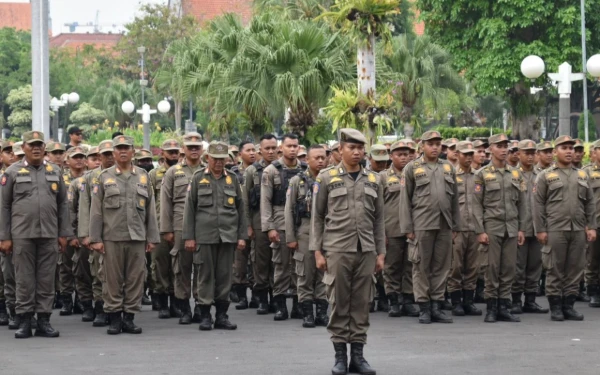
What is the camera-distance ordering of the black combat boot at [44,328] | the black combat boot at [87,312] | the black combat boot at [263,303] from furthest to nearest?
the black combat boot at [263,303]
the black combat boot at [87,312]
the black combat boot at [44,328]

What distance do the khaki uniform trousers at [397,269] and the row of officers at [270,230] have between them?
0.05 feet

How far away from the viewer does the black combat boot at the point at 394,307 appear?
14.6 metres

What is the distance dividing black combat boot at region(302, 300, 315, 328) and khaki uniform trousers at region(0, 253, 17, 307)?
10.9 ft

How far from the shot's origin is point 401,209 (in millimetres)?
13969

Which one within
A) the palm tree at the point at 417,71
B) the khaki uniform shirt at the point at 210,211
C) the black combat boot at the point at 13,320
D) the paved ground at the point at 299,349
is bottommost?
the paved ground at the point at 299,349

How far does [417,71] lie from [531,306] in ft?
110

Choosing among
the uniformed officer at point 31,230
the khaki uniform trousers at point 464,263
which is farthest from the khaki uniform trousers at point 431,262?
the uniformed officer at point 31,230

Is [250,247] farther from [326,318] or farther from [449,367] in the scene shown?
[449,367]

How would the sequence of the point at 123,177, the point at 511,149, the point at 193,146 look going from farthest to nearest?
1. the point at 511,149
2. the point at 193,146
3. the point at 123,177

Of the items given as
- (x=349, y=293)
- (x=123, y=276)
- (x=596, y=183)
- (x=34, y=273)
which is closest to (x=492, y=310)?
(x=596, y=183)

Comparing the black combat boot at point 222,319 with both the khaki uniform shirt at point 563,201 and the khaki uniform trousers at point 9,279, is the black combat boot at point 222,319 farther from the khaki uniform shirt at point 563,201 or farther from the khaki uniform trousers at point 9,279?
the khaki uniform shirt at point 563,201

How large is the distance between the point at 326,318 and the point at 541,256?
3114 millimetres

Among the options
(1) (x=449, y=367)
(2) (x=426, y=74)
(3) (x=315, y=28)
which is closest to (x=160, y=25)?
(2) (x=426, y=74)

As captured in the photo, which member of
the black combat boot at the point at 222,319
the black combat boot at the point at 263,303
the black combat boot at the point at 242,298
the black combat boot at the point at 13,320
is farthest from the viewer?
the black combat boot at the point at 242,298
